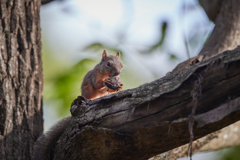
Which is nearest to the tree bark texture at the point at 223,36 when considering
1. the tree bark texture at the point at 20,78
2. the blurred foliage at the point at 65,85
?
the blurred foliage at the point at 65,85

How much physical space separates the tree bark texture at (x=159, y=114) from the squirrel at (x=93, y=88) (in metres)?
0.49

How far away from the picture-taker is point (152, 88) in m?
2.75

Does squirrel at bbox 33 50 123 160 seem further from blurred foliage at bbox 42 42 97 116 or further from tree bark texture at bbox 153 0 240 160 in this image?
tree bark texture at bbox 153 0 240 160

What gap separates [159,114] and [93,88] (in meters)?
2.48

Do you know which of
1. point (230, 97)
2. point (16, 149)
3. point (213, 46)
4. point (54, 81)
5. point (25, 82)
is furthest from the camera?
point (54, 81)

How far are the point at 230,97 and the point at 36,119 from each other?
255 cm

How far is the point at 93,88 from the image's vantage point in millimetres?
4949

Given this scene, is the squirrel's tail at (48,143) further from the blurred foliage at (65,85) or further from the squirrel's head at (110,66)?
the blurred foliage at (65,85)

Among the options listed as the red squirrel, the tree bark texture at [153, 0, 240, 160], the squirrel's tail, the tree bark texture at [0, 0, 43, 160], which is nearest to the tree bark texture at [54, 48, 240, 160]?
the squirrel's tail

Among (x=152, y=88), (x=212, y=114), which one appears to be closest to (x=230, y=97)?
(x=212, y=114)

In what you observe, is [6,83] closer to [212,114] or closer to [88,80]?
[88,80]

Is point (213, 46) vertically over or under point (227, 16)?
under

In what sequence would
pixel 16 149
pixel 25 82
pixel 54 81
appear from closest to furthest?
pixel 16 149, pixel 25 82, pixel 54 81

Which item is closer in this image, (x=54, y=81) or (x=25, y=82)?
(x=25, y=82)
